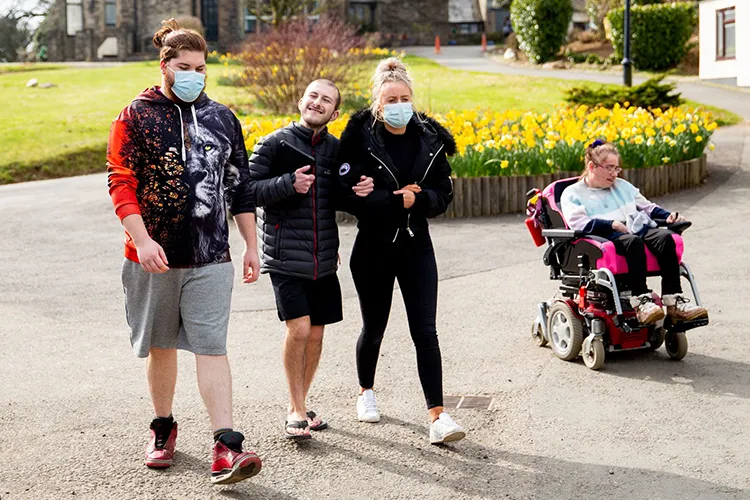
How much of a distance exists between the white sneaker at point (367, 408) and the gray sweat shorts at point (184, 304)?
3.69 feet

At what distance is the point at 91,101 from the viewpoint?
110 feet

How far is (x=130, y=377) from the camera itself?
23.5 feet

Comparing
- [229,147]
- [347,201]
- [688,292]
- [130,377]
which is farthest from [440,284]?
[229,147]

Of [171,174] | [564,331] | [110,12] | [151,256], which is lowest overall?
[564,331]

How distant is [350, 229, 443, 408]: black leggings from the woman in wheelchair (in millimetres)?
1624

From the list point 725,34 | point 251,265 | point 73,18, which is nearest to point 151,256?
point 251,265

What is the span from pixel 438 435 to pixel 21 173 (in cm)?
1649

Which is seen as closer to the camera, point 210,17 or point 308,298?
point 308,298

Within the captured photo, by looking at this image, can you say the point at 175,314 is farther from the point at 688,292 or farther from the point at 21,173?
the point at 21,173

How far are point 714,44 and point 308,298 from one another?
3364 cm

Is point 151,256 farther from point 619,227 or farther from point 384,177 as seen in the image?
point 619,227

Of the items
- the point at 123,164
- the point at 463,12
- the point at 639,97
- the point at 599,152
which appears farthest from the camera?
the point at 463,12

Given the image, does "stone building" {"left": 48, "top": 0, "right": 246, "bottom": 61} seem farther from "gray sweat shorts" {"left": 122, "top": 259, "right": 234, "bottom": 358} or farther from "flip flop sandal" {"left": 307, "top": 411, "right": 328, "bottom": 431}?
→ "gray sweat shorts" {"left": 122, "top": 259, "right": 234, "bottom": 358}

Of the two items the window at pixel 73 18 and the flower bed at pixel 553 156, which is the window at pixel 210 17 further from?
the flower bed at pixel 553 156
